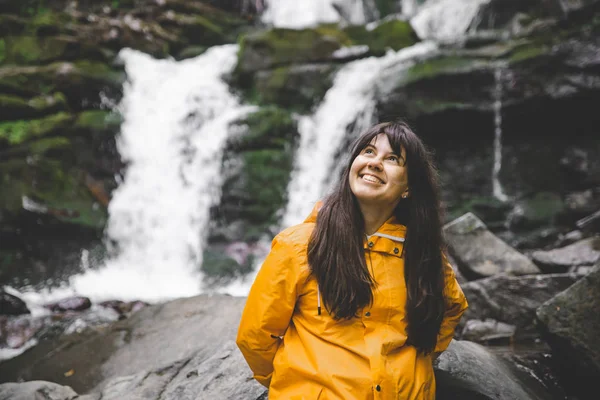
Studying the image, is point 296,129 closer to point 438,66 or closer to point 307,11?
point 438,66

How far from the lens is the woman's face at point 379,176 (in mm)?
2201

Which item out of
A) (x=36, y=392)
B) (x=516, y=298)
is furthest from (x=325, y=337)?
(x=516, y=298)

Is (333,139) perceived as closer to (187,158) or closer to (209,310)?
(187,158)

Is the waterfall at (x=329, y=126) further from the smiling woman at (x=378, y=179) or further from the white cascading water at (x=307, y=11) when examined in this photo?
the white cascading water at (x=307, y=11)

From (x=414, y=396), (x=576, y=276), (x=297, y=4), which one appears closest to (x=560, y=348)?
(x=576, y=276)

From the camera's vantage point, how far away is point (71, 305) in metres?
6.67

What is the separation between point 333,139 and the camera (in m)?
10.5

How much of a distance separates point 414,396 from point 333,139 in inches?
351

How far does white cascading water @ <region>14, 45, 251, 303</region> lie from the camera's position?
8.51 meters

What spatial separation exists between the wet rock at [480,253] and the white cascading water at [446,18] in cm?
1026

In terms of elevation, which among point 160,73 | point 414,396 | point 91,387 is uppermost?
point 160,73

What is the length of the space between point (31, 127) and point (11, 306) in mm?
5428

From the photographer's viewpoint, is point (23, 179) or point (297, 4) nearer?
point (23, 179)

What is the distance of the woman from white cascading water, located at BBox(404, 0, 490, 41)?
44.3 ft
